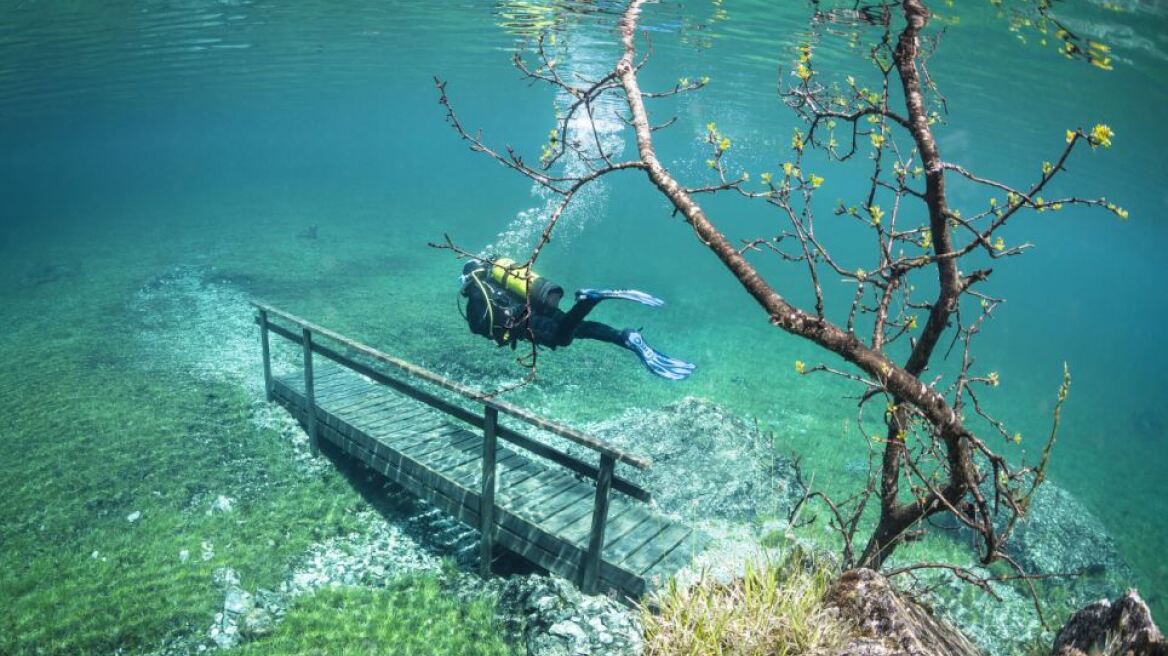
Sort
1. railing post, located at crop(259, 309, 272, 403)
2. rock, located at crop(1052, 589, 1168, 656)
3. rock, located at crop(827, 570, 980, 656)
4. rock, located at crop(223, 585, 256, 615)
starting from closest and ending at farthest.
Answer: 1. rock, located at crop(1052, 589, 1168, 656)
2. rock, located at crop(827, 570, 980, 656)
3. rock, located at crop(223, 585, 256, 615)
4. railing post, located at crop(259, 309, 272, 403)

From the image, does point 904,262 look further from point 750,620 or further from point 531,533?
point 531,533

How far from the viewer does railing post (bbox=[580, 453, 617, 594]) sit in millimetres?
5719

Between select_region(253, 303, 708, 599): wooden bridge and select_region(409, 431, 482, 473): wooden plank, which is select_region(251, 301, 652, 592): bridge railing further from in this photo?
select_region(409, 431, 482, 473): wooden plank

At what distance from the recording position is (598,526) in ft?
19.4

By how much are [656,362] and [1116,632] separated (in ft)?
19.4

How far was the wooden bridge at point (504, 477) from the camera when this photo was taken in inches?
237

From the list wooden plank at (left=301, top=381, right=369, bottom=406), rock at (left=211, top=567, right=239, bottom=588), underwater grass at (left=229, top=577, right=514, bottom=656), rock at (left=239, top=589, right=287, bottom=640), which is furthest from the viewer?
wooden plank at (left=301, top=381, right=369, bottom=406)

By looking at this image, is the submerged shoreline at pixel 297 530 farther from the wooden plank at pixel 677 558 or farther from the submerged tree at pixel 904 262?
the submerged tree at pixel 904 262

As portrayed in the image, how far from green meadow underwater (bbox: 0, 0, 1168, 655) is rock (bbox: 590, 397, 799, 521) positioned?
5 cm

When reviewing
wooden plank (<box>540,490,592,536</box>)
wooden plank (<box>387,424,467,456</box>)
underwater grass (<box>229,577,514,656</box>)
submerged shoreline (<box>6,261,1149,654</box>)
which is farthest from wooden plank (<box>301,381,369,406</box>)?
wooden plank (<box>540,490,592,536</box>)

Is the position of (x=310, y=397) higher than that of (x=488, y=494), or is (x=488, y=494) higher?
(x=488, y=494)

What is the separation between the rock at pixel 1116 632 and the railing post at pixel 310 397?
8.89m

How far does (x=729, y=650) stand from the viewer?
11.6 feet

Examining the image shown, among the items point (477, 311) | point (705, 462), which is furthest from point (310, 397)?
point (705, 462)
